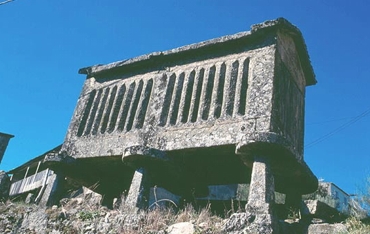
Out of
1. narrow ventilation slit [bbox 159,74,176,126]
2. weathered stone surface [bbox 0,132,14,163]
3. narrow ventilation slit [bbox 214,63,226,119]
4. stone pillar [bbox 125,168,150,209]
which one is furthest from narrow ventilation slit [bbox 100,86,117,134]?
weathered stone surface [bbox 0,132,14,163]

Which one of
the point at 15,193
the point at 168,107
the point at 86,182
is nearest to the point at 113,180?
the point at 86,182

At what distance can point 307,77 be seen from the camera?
6.96 meters

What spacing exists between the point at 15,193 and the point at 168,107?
48.5 ft

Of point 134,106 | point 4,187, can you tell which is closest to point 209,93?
point 134,106

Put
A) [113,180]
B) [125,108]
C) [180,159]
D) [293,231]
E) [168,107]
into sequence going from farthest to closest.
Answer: [113,180]
[125,108]
[168,107]
[180,159]
[293,231]

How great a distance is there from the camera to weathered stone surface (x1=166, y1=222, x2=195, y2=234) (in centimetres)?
443

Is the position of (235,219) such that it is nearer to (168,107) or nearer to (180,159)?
(180,159)

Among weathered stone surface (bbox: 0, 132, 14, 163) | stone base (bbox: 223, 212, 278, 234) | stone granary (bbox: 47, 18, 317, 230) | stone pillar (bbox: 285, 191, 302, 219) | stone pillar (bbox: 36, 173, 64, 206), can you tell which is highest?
weathered stone surface (bbox: 0, 132, 14, 163)

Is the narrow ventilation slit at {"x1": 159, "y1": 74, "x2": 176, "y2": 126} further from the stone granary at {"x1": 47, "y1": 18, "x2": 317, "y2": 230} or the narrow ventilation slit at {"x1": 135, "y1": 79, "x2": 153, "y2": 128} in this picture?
the narrow ventilation slit at {"x1": 135, "y1": 79, "x2": 153, "y2": 128}

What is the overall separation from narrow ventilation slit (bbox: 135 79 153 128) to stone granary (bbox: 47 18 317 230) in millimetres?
17

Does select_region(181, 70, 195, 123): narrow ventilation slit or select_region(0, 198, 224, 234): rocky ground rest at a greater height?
select_region(181, 70, 195, 123): narrow ventilation slit

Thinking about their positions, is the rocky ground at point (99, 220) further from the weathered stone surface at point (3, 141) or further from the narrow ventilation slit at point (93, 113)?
the weathered stone surface at point (3, 141)

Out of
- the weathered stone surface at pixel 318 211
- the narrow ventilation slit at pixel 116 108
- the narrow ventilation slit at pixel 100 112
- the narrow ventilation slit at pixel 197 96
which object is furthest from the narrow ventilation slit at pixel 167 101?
the weathered stone surface at pixel 318 211

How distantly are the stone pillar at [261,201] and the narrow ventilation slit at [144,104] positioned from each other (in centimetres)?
225
